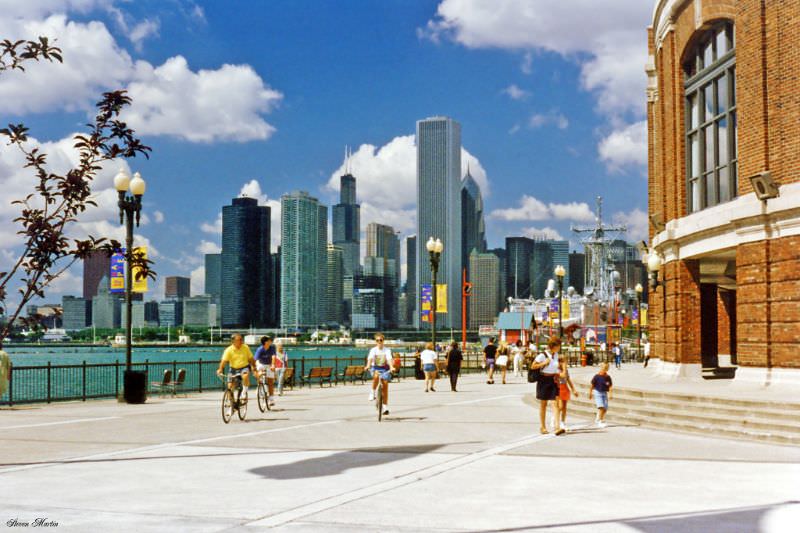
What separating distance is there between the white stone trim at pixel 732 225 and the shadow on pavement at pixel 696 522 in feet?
44.2

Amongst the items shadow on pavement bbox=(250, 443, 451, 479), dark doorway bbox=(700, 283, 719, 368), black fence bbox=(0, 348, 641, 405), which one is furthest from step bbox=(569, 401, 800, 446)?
black fence bbox=(0, 348, 641, 405)

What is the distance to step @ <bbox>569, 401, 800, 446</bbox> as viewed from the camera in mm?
14727

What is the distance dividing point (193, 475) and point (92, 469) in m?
1.52

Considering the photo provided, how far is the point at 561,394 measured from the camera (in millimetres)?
16234

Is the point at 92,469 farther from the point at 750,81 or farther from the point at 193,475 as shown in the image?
the point at 750,81

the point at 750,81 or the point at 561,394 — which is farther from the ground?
the point at 750,81

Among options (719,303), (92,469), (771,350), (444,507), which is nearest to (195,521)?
(444,507)

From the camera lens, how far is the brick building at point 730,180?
67.4 feet

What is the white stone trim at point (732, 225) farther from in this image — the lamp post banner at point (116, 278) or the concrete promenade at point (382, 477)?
the lamp post banner at point (116, 278)

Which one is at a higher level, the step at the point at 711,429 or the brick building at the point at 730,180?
the brick building at the point at 730,180

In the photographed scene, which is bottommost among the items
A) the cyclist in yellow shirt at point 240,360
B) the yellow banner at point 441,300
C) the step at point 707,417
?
the step at point 707,417

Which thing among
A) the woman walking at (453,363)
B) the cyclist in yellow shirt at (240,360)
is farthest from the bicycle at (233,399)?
the woman walking at (453,363)

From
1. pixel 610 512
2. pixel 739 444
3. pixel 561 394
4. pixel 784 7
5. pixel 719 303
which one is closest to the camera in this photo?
pixel 610 512

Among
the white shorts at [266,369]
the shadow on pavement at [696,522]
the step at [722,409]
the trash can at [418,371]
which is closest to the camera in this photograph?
the shadow on pavement at [696,522]
